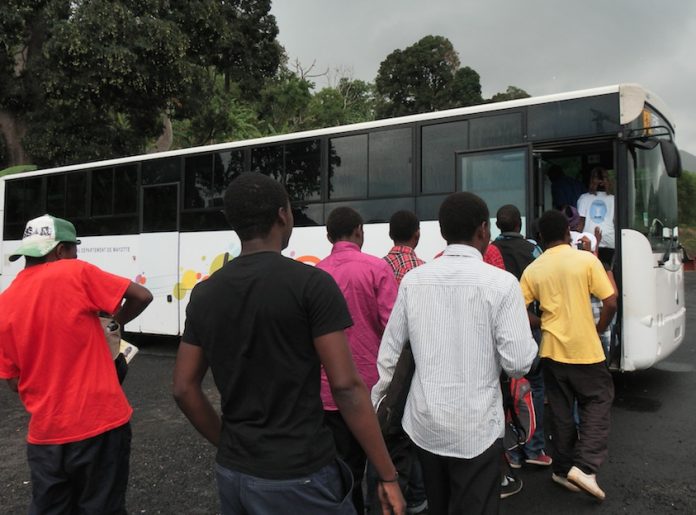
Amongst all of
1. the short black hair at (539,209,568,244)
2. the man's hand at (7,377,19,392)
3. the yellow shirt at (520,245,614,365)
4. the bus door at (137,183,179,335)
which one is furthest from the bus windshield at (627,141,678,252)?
the bus door at (137,183,179,335)

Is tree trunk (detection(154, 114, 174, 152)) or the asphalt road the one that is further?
tree trunk (detection(154, 114, 174, 152))

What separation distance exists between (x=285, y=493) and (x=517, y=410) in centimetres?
165

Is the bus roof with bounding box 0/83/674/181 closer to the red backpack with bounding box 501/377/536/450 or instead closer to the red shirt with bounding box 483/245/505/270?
the red shirt with bounding box 483/245/505/270

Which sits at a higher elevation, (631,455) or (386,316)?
(386,316)

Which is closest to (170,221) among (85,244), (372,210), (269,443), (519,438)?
(85,244)

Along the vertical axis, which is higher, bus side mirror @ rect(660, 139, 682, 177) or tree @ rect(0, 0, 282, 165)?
tree @ rect(0, 0, 282, 165)

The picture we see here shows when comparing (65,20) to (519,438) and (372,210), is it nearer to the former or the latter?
(372,210)

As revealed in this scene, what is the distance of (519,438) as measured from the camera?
3.04 metres

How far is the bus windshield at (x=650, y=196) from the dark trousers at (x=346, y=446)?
3.98 metres

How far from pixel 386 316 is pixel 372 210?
3.96 meters

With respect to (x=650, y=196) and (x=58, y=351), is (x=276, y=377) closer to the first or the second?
(x=58, y=351)

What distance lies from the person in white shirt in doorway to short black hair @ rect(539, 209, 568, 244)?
1621mm

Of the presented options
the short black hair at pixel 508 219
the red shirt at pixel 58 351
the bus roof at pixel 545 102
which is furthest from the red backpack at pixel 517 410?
the bus roof at pixel 545 102

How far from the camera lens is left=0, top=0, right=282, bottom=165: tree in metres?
12.4
